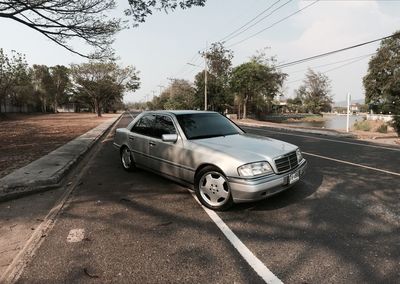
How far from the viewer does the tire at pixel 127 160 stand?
7.65 m

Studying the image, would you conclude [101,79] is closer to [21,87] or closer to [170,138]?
[21,87]

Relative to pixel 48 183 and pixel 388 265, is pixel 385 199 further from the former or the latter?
pixel 48 183

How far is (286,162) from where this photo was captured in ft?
17.0

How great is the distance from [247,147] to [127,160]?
3578 millimetres

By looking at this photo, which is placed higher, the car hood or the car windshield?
the car windshield

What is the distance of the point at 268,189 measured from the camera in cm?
478

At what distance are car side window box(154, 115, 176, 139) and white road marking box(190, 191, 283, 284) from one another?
207 cm

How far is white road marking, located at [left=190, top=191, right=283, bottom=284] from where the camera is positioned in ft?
10.4

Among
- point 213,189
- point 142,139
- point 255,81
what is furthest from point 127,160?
point 255,81

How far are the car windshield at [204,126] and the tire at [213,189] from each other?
895mm

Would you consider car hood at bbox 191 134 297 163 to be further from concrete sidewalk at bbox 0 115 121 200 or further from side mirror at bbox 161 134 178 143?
concrete sidewalk at bbox 0 115 121 200

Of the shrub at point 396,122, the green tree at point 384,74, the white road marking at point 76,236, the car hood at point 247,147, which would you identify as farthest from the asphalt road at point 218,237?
the green tree at point 384,74

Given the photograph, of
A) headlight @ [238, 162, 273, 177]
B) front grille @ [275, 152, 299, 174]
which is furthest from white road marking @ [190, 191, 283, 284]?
front grille @ [275, 152, 299, 174]

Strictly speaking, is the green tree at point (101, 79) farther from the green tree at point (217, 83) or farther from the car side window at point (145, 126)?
the car side window at point (145, 126)
